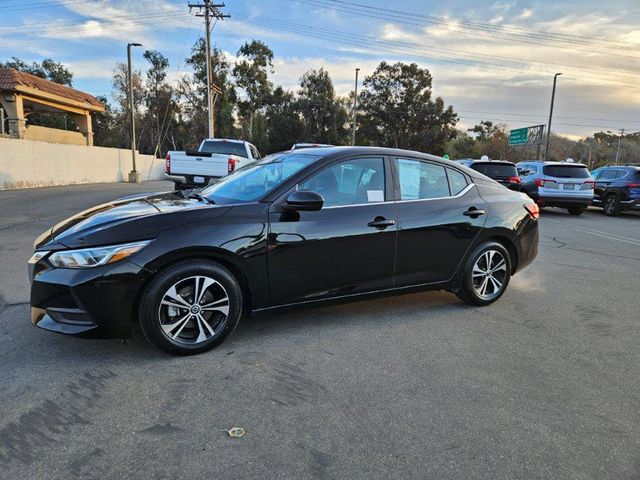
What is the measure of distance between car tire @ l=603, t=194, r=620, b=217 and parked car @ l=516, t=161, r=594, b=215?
1599mm

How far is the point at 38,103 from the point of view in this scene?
1070 inches

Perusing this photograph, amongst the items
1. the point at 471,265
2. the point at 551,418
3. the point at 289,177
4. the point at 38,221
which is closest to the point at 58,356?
the point at 289,177

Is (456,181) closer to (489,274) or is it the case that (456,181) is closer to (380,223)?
(489,274)

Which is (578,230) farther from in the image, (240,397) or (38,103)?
(38,103)

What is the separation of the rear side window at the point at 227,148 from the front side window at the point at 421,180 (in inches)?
437

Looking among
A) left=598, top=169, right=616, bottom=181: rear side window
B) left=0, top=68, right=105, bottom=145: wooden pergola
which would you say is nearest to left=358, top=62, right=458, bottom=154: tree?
left=0, top=68, right=105, bottom=145: wooden pergola

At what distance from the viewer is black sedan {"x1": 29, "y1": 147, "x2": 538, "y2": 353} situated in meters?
3.33

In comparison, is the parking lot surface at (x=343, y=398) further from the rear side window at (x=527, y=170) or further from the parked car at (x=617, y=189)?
the parked car at (x=617, y=189)

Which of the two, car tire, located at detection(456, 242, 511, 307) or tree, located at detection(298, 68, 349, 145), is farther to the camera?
tree, located at detection(298, 68, 349, 145)

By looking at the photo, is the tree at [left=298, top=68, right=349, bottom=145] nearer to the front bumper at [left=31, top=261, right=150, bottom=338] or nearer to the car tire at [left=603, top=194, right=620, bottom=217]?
the car tire at [left=603, top=194, right=620, bottom=217]

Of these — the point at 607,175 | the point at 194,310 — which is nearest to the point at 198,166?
the point at 194,310

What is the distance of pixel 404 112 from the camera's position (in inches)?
2063

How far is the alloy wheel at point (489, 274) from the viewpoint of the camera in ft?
16.2

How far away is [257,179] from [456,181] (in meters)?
2.04
